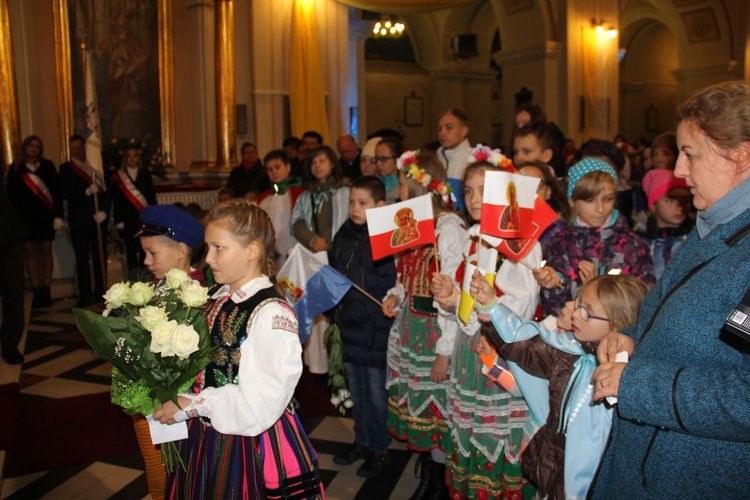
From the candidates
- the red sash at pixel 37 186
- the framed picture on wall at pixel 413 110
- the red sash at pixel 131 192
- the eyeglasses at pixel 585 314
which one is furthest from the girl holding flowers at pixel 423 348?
the framed picture on wall at pixel 413 110

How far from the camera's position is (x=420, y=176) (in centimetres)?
333

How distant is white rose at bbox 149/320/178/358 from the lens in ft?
6.33

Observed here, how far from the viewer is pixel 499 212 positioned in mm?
2449

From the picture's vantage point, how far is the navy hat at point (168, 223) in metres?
2.80

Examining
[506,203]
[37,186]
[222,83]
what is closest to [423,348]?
[506,203]

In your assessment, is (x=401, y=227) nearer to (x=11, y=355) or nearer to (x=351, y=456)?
(x=351, y=456)

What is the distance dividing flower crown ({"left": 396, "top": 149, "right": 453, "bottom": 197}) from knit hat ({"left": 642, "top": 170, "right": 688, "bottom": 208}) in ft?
4.85

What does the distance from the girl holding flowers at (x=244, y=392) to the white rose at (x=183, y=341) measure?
0.17 metres

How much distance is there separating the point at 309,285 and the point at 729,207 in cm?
236

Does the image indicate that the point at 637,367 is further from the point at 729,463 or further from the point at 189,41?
the point at 189,41

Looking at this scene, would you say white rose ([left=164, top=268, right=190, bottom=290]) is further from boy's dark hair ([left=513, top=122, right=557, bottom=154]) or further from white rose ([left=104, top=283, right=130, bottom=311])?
boy's dark hair ([left=513, top=122, right=557, bottom=154])

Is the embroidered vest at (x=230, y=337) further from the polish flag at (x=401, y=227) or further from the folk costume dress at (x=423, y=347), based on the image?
the folk costume dress at (x=423, y=347)

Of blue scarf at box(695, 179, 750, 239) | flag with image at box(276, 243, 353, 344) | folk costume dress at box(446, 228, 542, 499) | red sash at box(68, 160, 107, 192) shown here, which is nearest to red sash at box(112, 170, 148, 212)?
red sash at box(68, 160, 107, 192)

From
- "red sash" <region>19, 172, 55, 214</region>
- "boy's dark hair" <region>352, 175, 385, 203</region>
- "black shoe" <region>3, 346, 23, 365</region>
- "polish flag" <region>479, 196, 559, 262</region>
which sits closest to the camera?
"polish flag" <region>479, 196, 559, 262</region>
